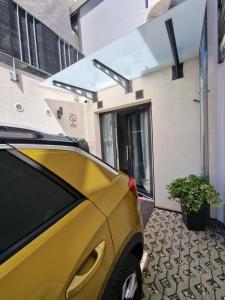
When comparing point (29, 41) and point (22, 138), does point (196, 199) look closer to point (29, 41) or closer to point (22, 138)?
point (22, 138)

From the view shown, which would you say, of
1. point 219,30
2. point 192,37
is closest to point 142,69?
point 192,37

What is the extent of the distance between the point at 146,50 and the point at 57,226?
9.54 feet

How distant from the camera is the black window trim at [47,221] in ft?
2.48

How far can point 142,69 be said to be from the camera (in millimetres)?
3648

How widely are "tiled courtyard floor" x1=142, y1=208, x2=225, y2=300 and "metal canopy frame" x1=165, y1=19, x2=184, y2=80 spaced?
2.44m

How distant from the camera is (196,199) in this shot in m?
2.79

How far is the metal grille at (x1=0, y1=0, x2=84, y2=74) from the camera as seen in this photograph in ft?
12.6

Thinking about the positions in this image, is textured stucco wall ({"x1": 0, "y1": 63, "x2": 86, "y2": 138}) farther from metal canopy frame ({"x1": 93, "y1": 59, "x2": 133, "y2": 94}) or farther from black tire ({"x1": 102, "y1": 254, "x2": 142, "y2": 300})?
black tire ({"x1": 102, "y1": 254, "x2": 142, "y2": 300})

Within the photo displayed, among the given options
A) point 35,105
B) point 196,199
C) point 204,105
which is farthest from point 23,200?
point 35,105

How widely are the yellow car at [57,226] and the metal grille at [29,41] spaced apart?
355cm

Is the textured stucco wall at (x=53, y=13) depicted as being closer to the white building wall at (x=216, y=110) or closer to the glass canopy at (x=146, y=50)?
the glass canopy at (x=146, y=50)

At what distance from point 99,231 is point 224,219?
8.59ft

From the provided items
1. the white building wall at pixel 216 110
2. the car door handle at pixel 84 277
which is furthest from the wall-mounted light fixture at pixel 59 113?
the car door handle at pixel 84 277

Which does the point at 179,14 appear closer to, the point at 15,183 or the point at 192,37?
the point at 192,37
